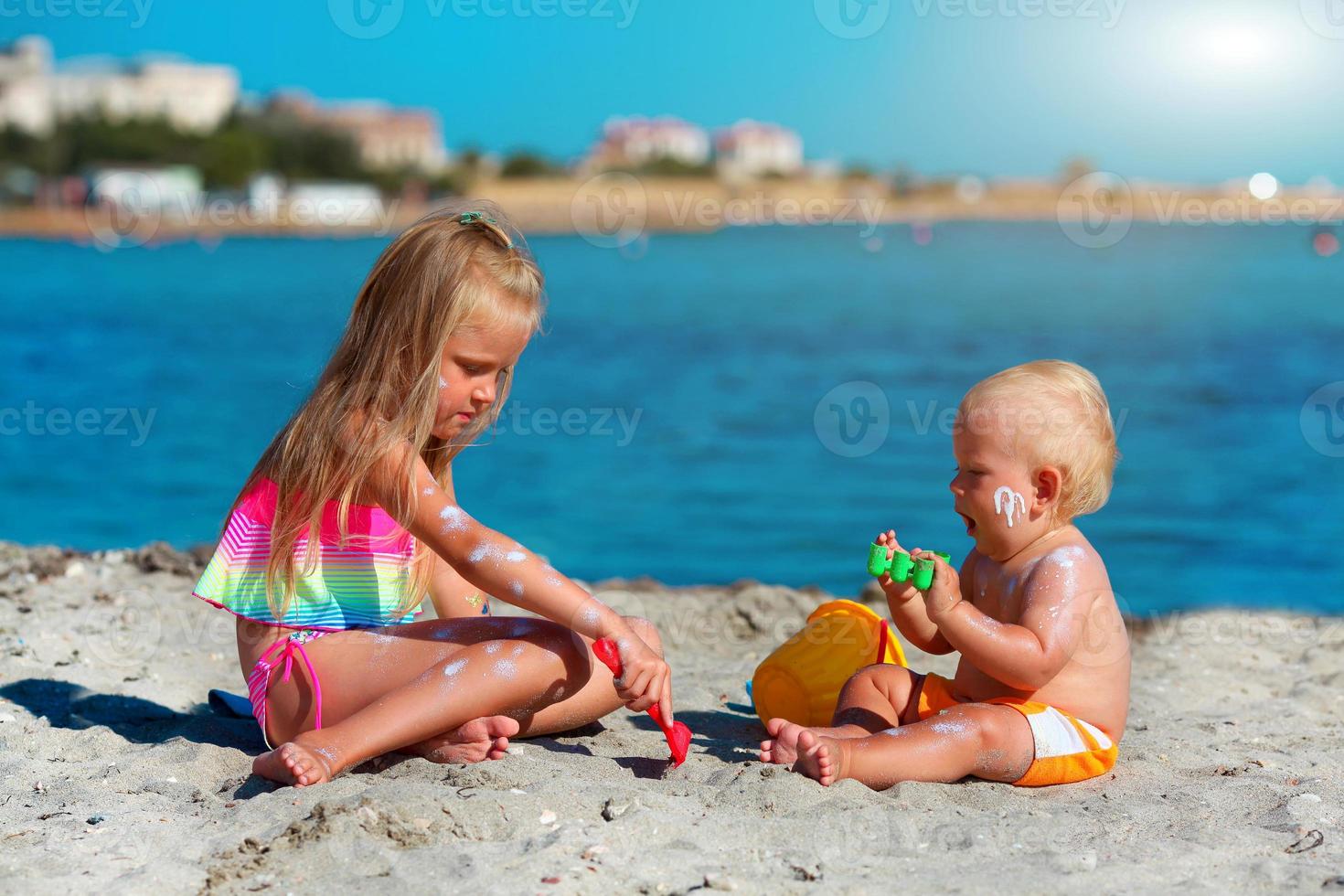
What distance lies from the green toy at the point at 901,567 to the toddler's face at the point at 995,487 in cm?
27

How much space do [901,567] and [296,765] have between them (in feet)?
5.07

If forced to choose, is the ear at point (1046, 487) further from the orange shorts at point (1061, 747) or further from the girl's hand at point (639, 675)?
the girl's hand at point (639, 675)

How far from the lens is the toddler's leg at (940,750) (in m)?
3.15

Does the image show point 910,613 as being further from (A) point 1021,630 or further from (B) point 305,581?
(B) point 305,581

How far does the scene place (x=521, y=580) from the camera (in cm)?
323

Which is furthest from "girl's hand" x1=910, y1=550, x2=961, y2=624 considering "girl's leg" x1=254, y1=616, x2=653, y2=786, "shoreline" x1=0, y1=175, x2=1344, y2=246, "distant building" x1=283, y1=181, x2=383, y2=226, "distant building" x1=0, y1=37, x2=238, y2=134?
"distant building" x1=0, y1=37, x2=238, y2=134

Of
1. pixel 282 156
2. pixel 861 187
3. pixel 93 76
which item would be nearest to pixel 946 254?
pixel 861 187

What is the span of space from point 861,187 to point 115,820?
57867 mm

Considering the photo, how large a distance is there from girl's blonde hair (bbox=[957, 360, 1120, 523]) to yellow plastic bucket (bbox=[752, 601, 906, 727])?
79 centimetres

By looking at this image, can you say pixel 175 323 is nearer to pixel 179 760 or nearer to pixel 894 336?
pixel 894 336

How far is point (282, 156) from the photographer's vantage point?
2933 inches

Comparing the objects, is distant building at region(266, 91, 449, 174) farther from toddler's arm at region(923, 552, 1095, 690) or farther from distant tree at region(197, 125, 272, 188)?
toddler's arm at region(923, 552, 1095, 690)

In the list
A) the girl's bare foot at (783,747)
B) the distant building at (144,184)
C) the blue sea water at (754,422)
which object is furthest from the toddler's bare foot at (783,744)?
the distant building at (144,184)

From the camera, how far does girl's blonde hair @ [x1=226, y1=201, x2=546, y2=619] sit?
3363 mm
